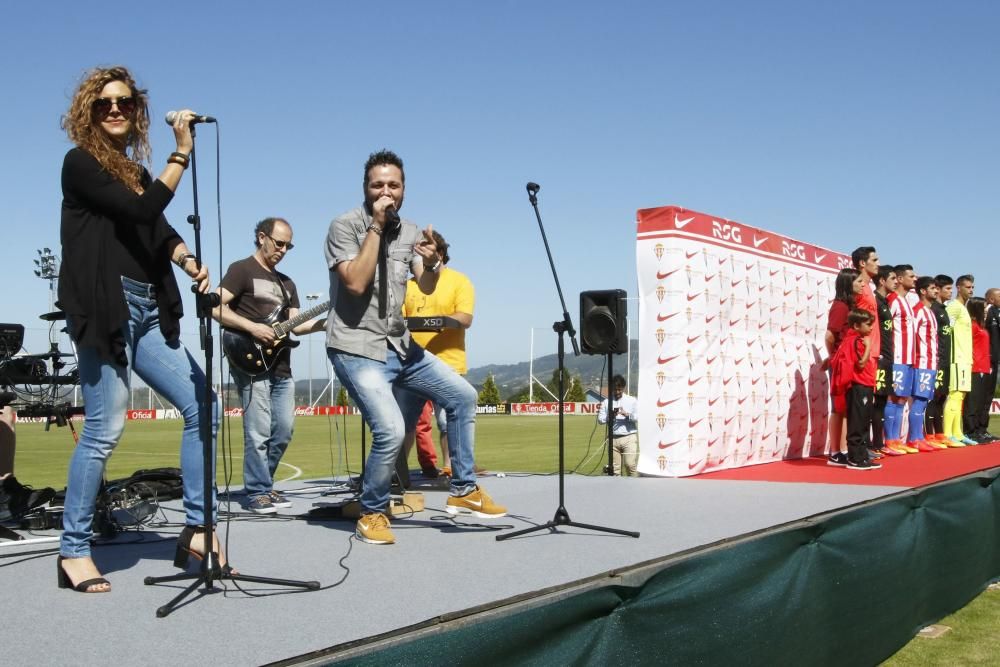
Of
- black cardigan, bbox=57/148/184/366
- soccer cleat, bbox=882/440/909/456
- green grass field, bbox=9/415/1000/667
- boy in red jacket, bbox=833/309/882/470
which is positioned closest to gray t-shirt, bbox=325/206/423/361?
black cardigan, bbox=57/148/184/366

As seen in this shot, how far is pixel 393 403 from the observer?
4.58 meters

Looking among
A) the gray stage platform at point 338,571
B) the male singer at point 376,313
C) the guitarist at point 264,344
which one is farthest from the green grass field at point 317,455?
the male singer at point 376,313

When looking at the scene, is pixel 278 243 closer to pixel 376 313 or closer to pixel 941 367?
pixel 376 313

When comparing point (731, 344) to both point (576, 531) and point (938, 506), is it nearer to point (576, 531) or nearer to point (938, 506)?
point (938, 506)

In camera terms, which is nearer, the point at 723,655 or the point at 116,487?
the point at 723,655

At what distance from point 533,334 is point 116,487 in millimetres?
34365

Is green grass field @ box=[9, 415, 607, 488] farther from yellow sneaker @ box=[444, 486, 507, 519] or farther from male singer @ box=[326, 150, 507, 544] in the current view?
male singer @ box=[326, 150, 507, 544]

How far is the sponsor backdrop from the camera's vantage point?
7.65 meters

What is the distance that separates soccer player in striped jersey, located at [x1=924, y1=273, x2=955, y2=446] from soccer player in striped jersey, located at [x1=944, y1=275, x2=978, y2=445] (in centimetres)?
10

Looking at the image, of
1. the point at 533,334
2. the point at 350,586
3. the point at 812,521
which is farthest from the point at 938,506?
the point at 533,334

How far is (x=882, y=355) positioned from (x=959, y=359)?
2.55 m

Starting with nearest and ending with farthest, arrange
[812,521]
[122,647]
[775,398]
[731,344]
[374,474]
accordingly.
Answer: [122,647] < [812,521] < [374,474] < [731,344] < [775,398]

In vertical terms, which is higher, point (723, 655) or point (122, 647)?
point (122, 647)

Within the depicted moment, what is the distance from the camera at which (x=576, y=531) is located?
15.7 ft
